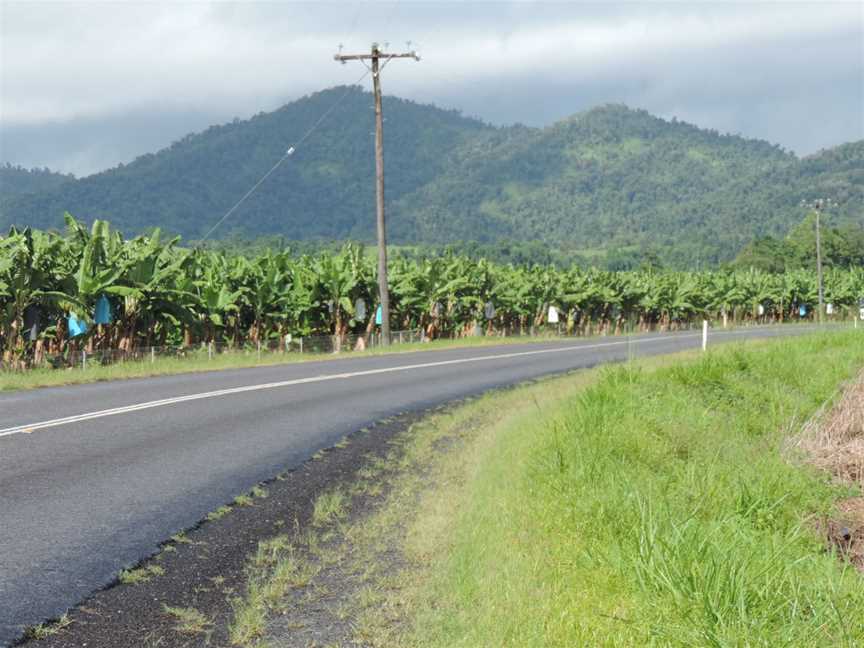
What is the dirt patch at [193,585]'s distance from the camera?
5285mm

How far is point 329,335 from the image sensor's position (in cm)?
4466

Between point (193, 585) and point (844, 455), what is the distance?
8841 millimetres

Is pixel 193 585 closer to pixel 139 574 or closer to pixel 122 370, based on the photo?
pixel 139 574

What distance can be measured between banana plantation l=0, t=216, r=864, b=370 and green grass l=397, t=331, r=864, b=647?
8.90ft

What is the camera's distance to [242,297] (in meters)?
39.2

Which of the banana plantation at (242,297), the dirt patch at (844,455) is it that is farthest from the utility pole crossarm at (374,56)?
the dirt patch at (844,455)

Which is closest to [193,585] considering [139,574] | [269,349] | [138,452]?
[139,574]

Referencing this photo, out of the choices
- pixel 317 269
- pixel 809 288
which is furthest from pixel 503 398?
pixel 809 288

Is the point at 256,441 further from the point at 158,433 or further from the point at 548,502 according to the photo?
the point at 548,502

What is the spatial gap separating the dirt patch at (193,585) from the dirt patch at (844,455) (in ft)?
16.5

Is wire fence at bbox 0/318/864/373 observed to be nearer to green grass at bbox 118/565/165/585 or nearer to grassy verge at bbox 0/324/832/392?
grassy verge at bbox 0/324/832/392

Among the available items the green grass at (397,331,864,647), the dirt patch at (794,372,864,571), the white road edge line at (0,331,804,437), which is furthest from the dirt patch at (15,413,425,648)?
the dirt patch at (794,372,864,571)

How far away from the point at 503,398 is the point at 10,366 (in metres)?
13.3

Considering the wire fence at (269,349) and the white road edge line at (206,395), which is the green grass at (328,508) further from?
the wire fence at (269,349)
